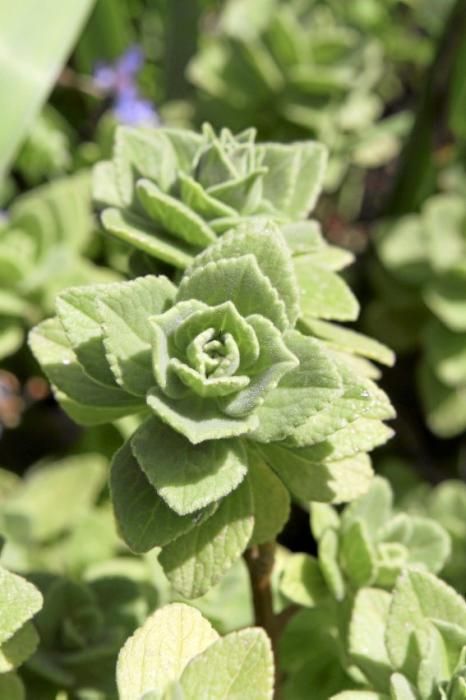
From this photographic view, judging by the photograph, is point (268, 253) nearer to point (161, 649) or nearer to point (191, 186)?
point (191, 186)

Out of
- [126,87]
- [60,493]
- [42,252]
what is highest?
[126,87]

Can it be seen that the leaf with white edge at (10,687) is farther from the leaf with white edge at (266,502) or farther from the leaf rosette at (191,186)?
the leaf rosette at (191,186)

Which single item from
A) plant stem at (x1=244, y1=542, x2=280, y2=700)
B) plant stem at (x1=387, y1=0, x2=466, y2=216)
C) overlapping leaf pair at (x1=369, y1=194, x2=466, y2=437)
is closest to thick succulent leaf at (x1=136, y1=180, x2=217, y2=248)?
plant stem at (x1=244, y1=542, x2=280, y2=700)

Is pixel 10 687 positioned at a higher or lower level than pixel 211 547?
lower

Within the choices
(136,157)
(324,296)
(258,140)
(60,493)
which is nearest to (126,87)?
(258,140)

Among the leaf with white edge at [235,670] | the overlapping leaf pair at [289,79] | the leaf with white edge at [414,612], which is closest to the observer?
the leaf with white edge at [235,670]

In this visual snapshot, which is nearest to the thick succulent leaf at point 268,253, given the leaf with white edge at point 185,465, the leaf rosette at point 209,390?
the leaf rosette at point 209,390

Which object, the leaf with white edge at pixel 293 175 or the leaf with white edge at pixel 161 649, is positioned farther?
the leaf with white edge at pixel 293 175
